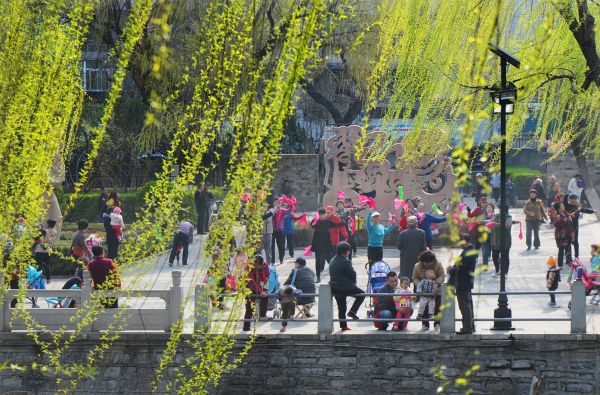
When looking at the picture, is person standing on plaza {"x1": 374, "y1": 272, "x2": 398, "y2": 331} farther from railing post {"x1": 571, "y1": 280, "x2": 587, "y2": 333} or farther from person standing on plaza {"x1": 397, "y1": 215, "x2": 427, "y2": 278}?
person standing on plaza {"x1": 397, "y1": 215, "x2": 427, "y2": 278}

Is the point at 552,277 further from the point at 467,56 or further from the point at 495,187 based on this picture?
the point at 495,187

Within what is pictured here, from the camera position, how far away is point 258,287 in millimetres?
18156

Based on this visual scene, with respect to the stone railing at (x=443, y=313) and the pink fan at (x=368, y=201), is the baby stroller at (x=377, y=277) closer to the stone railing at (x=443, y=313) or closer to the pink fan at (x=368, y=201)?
the stone railing at (x=443, y=313)

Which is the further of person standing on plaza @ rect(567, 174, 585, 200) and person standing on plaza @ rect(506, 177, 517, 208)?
person standing on plaza @ rect(506, 177, 517, 208)

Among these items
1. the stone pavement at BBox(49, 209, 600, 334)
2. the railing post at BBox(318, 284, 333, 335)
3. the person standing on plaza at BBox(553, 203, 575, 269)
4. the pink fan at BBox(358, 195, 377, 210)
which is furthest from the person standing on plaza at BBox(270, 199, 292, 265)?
the railing post at BBox(318, 284, 333, 335)

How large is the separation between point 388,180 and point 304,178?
21.7 feet

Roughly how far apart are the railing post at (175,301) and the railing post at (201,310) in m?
0.23

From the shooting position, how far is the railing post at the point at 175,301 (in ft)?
57.7

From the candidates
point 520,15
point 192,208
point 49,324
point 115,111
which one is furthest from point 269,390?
point 115,111

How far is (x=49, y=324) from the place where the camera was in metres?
17.9

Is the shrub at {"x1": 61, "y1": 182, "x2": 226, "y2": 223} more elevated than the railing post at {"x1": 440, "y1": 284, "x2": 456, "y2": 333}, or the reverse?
the shrub at {"x1": 61, "y1": 182, "x2": 226, "y2": 223}

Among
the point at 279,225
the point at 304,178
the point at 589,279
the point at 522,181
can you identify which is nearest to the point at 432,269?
Answer: the point at 589,279

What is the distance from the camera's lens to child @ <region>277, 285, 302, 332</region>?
17969mm

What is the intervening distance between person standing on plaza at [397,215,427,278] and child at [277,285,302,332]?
2948mm
